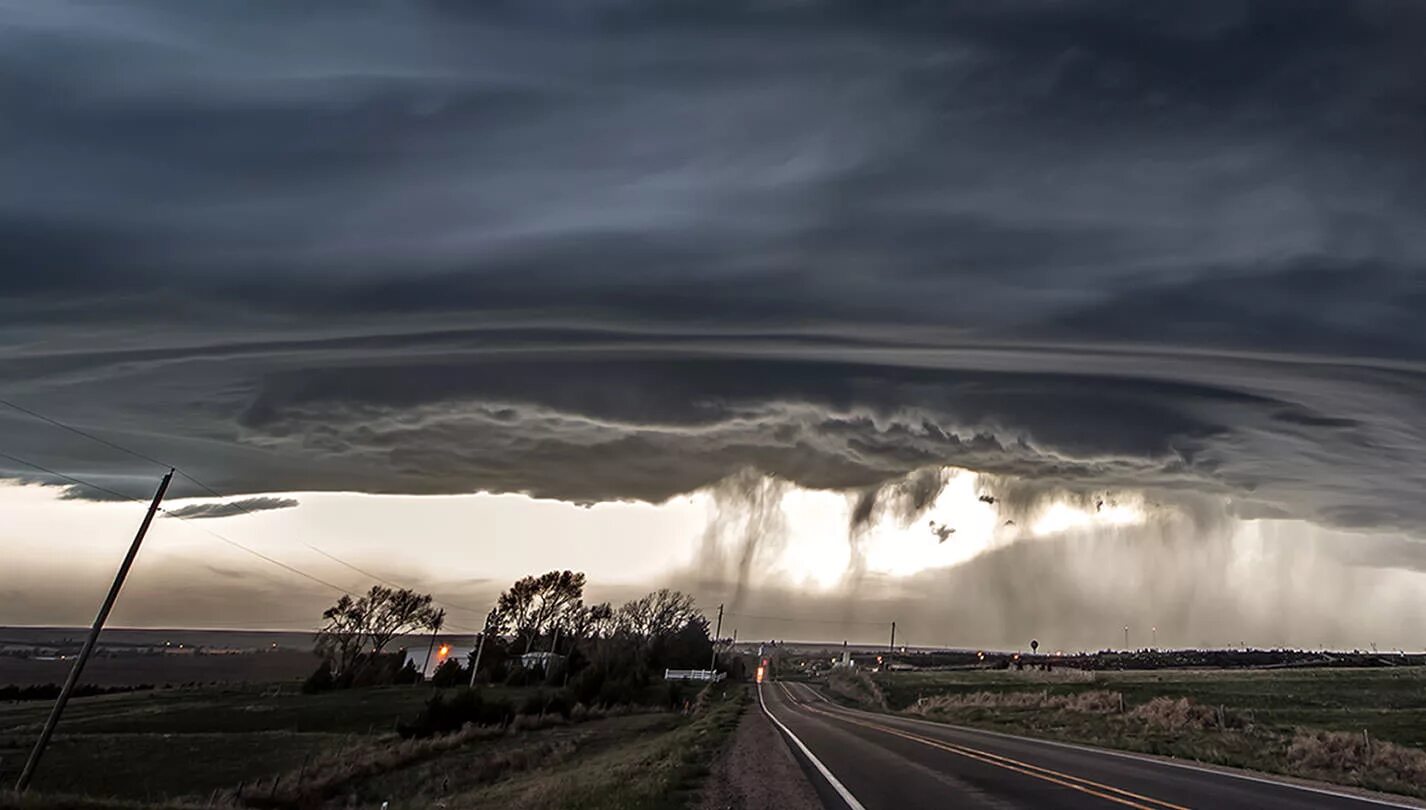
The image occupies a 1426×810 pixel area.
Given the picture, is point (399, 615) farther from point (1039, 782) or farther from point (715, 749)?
point (1039, 782)

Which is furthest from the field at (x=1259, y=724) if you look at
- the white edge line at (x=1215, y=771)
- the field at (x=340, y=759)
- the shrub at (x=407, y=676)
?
the shrub at (x=407, y=676)

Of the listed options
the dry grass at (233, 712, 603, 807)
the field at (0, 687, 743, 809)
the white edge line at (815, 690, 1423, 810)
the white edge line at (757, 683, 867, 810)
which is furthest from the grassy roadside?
the white edge line at (815, 690, 1423, 810)

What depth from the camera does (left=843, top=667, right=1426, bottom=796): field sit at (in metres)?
24.7

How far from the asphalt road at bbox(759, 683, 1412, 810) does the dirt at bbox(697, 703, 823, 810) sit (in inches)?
21.6

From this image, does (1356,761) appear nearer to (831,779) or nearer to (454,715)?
(831,779)

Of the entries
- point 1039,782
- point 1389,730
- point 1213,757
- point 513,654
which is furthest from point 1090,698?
point 513,654

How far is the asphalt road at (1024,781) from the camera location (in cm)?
1611

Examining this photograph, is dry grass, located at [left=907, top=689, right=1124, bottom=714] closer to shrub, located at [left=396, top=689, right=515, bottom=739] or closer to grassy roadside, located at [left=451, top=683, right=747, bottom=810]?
grassy roadside, located at [left=451, top=683, right=747, bottom=810]

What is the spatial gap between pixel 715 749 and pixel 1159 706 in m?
28.3

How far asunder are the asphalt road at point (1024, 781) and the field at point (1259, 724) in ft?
12.1

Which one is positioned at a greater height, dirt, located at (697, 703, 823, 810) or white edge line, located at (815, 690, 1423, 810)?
white edge line, located at (815, 690, 1423, 810)

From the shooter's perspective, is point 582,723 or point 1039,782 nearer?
point 1039,782

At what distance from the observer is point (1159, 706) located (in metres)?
43.9

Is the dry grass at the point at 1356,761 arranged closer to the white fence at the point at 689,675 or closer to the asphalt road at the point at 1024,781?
the asphalt road at the point at 1024,781
